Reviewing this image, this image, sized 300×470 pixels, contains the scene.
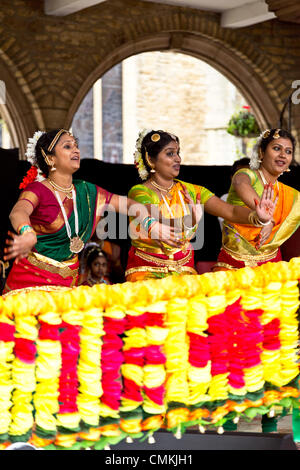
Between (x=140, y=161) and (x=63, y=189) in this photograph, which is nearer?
(x=63, y=189)

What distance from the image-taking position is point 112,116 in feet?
60.3

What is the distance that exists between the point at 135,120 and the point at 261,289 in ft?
53.0

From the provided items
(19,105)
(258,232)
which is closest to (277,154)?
(258,232)

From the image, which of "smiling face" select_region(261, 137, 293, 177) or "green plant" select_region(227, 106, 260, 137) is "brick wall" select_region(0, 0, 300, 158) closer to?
"green plant" select_region(227, 106, 260, 137)

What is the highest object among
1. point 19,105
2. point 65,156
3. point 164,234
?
point 19,105

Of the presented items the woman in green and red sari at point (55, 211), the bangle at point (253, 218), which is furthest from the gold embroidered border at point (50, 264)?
the bangle at point (253, 218)

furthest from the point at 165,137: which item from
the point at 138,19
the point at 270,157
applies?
the point at 138,19

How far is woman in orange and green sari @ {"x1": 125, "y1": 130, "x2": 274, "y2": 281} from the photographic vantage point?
3434 millimetres

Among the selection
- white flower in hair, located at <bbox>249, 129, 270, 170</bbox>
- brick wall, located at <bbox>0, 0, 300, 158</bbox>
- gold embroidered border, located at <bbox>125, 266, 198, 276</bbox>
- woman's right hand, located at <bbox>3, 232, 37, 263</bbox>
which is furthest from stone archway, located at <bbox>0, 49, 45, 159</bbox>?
woman's right hand, located at <bbox>3, 232, 37, 263</bbox>

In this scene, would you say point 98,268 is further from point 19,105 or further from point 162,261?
point 19,105

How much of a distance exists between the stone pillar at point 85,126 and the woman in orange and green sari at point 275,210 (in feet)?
47.1

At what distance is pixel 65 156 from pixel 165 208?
0.54 metres

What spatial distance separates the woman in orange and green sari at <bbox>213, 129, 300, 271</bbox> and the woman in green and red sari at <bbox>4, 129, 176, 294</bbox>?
25.7 inches

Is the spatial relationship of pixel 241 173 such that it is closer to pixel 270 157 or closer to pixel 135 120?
pixel 270 157
